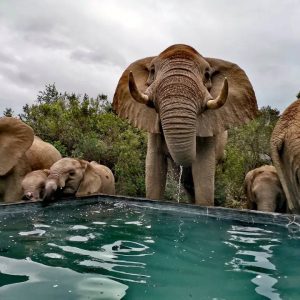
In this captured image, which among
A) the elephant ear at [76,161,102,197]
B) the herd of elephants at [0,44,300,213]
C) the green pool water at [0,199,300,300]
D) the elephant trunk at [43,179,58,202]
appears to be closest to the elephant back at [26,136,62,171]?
the herd of elephants at [0,44,300,213]

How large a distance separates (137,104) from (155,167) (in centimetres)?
90

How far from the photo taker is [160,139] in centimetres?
626

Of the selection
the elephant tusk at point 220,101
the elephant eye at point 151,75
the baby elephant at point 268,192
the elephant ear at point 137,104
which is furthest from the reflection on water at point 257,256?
the elephant eye at point 151,75

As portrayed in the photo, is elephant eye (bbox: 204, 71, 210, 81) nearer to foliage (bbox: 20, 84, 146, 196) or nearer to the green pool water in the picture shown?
the green pool water

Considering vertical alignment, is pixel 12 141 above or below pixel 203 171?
above

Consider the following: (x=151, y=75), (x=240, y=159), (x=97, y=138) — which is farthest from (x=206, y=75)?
(x=97, y=138)

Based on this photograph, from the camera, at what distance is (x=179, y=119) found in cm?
501

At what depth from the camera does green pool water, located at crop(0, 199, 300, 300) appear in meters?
2.62

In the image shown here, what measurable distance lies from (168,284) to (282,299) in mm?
649

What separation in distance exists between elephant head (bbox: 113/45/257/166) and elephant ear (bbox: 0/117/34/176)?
1.51m

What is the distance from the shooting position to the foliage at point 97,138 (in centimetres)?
995

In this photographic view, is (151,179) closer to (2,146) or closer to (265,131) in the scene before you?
(2,146)

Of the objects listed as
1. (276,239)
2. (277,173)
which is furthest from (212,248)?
(277,173)

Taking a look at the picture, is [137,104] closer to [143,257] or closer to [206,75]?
[206,75]
